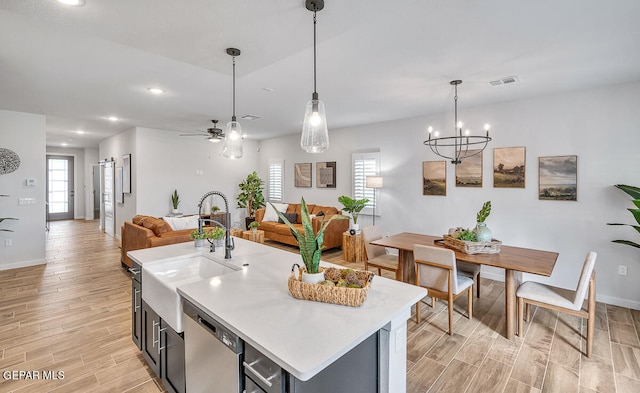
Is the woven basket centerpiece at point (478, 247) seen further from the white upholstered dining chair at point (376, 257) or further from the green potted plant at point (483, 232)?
the white upholstered dining chair at point (376, 257)

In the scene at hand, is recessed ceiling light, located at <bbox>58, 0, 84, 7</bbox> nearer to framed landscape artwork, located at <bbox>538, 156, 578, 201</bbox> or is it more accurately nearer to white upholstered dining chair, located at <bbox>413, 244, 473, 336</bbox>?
white upholstered dining chair, located at <bbox>413, 244, 473, 336</bbox>

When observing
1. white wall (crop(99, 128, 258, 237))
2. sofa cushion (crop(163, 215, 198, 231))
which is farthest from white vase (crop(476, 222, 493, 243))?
white wall (crop(99, 128, 258, 237))

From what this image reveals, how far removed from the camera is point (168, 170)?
686 cm

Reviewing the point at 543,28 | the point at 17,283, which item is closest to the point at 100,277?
the point at 17,283

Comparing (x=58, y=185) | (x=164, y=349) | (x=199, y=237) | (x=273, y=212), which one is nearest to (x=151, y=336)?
(x=164, y=349)

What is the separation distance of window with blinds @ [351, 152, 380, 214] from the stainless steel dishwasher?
464cm

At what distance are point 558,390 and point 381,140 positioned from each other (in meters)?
4.44

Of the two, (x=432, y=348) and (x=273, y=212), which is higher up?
(x=273, y=212)

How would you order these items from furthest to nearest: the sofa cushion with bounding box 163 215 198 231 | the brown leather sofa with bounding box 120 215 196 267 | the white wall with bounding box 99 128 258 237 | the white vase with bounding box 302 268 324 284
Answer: the white wall with bounding box 99 128 258 237, the sofa cushion with bounding box 163 215 198 231, the brown leather sofa with bounding box 120 215 196 267, the white vase with bounding box 302 268 324 284

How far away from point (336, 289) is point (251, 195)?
22.1 feet

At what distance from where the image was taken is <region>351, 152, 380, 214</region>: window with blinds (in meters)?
5.88

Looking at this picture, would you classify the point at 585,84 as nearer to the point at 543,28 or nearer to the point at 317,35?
the point at 543,28

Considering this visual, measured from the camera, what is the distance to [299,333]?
46.7 inches

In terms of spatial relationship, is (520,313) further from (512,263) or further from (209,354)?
(209,354)
